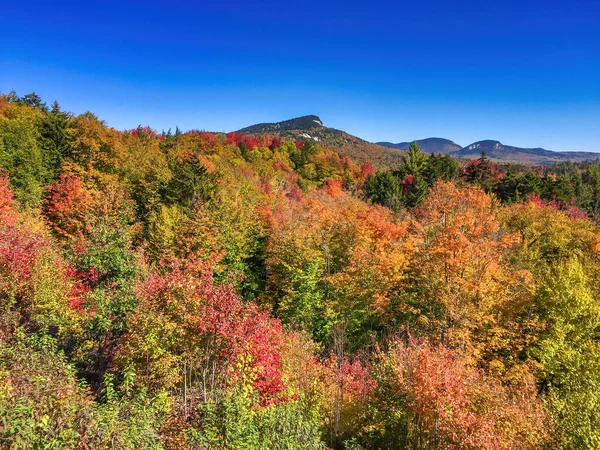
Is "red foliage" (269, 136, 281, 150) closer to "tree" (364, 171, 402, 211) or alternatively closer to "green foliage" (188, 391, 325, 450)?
"tree" (364, 171, 402, 211)

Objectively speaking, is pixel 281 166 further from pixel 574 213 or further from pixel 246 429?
pixel 246 429

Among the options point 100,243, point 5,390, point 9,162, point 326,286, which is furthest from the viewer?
point 9,162

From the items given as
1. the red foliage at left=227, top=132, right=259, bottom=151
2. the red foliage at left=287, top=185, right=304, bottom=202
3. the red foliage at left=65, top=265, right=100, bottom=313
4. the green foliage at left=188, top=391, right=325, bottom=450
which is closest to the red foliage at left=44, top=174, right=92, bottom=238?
the red foliage at left=65, top=265, right=100, bottom=313

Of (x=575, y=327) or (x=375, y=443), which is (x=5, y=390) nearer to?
(x=375, y=443)

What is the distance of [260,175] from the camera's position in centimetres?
7488

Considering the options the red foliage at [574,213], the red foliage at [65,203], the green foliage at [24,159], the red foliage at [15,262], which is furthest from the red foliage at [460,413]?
the red foliage at [574,213]

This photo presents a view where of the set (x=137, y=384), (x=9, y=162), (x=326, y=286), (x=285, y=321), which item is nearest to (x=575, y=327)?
(x=326, y=286)

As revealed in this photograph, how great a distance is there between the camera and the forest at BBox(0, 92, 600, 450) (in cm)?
941

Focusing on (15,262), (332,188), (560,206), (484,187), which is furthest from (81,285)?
(560,206)

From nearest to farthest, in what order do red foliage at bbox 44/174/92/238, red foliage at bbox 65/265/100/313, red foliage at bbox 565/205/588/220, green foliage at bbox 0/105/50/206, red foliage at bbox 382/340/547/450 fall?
red foliage at bbox 382/340/547/450 → red foliage at bbox 65/265/100/313 → red foliage at bbox 44/174/92/238 → green foliage at bbox 0/105/50/206 → red foliage at bbox 565/205/588/220

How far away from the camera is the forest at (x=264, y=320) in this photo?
9414mm

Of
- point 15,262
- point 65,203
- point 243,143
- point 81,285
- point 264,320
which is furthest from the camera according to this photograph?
point 243,143

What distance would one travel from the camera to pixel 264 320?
54.9ft

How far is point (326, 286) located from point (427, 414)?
64.7ft
